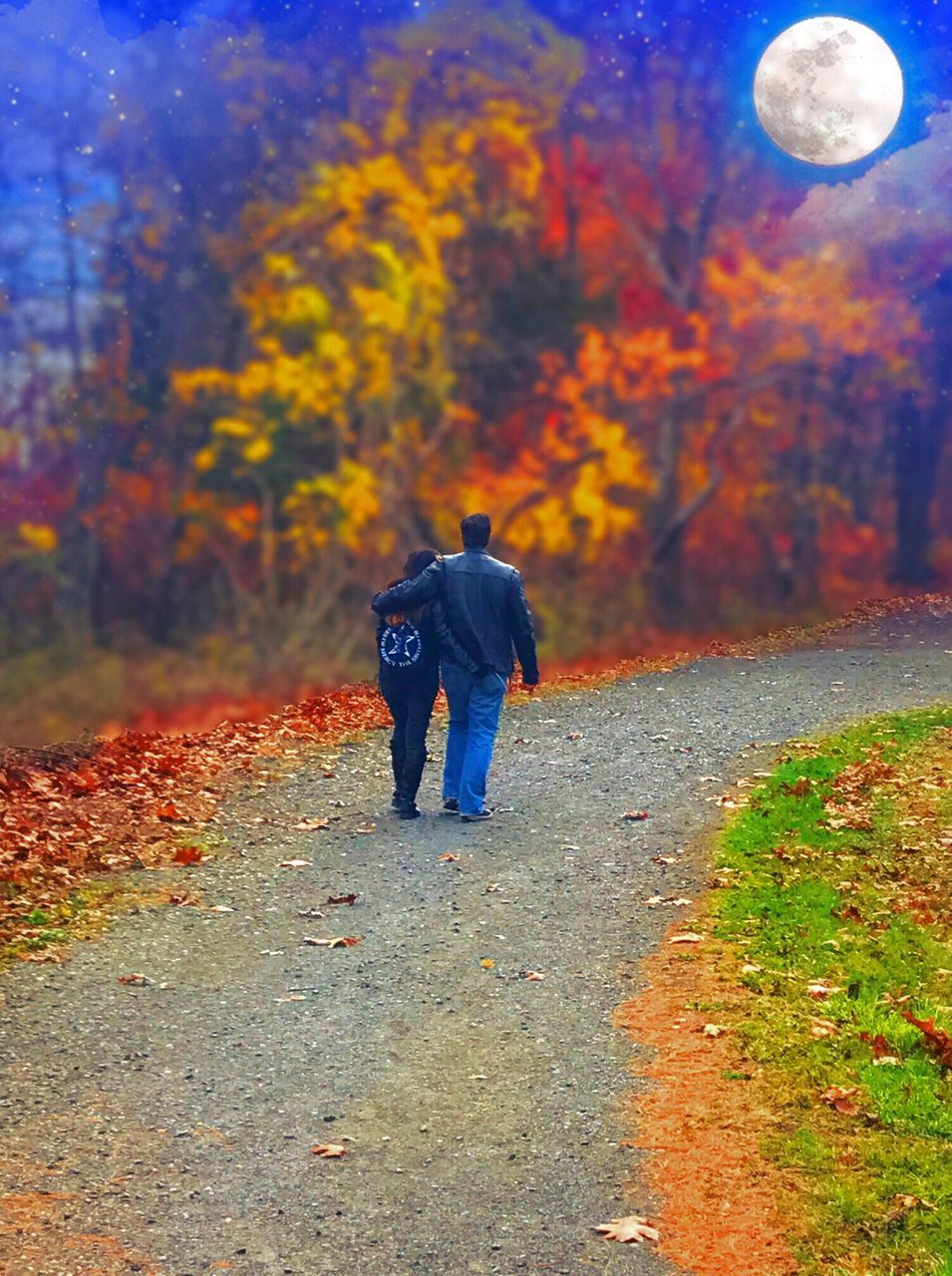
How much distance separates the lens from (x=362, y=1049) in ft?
20.9

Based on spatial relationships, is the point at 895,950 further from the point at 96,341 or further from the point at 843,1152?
the point at 96,341

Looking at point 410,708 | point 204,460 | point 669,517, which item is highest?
point 204,460

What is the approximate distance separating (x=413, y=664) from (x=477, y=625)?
1.71 feet

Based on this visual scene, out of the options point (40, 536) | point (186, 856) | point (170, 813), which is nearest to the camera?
point (186, 856)

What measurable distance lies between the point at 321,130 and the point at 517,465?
Answer: 5.54 meters

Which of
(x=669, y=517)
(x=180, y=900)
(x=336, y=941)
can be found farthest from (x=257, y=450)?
(x=336, y=941)

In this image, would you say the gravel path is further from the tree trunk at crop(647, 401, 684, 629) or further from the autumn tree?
the tree trunk at crop(647, 401, 684, 629)

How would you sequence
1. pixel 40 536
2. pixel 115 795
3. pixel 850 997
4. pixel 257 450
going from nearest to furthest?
pixel 850 997
pixel 115 795
pixel 40 536
pixel 257 450

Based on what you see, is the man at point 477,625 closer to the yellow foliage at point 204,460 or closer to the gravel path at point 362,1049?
the gravel path at point 362,1049

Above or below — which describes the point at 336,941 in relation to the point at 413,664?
below

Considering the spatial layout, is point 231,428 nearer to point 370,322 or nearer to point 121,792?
point 370,322

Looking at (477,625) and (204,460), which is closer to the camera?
(477,625)

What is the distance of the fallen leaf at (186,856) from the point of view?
9602mm

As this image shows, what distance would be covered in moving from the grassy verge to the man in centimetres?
181
